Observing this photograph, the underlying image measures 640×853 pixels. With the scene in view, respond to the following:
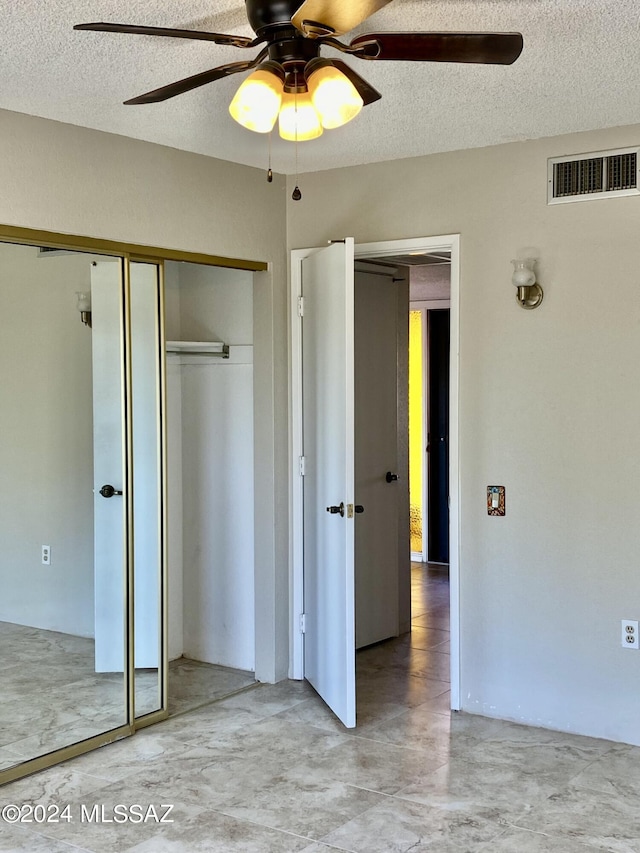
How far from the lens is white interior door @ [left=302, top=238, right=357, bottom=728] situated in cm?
401

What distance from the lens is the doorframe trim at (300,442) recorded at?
4.24m

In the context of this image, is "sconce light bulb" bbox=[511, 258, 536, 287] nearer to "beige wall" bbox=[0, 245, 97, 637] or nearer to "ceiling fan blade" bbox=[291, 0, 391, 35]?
"beige wall" bbox=[0, 245, 97, 637]

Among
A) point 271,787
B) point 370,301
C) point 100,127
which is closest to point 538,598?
point 271,787

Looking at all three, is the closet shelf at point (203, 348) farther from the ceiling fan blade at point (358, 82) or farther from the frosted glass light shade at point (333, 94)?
the frosted glass light shade at point (333, 94)

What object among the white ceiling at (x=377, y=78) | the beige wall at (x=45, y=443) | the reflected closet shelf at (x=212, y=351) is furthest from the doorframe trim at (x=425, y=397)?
the beige wall at (x=45, y=443)

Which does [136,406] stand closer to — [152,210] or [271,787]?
[152,210]

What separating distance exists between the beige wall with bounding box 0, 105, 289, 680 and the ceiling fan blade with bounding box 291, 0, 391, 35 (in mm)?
1682

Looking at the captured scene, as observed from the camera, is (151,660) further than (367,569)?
No

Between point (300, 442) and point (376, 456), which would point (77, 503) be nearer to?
point (300, 442)

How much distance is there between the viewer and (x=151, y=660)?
4176 mm

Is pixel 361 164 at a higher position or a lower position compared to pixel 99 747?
higher

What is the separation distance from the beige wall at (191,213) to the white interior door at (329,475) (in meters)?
0.15

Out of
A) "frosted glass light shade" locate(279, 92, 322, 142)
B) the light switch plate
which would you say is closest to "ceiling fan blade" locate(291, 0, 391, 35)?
"frosted glass light shade" locate(279, 92, 322, 142)

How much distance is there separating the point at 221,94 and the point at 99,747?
264 cm
